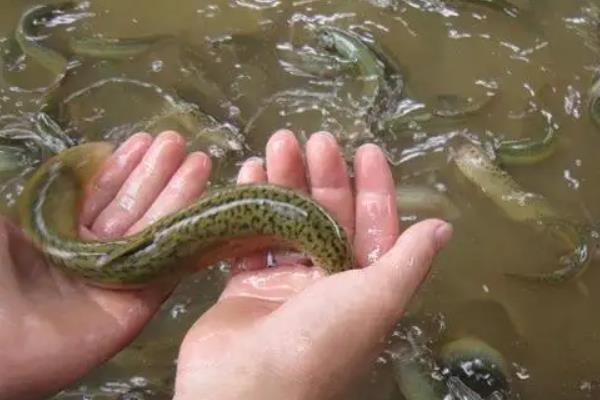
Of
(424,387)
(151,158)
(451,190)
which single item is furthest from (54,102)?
(424,387)

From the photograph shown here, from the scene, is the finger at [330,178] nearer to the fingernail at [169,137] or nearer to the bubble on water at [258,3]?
the fingernail at [169,137]

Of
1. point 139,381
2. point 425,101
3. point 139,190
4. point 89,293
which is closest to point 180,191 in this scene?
point 139,190

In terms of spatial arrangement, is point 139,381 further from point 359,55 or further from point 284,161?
point 359,55

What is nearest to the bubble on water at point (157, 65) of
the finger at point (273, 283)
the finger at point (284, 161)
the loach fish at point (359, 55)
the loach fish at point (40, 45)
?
the loach fish at point (40, 45)

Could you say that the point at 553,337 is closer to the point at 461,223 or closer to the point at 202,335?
the point at 461,223

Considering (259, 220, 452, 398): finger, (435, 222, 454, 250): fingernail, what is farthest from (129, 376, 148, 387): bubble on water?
(435, 222, 454, 250): fingernail

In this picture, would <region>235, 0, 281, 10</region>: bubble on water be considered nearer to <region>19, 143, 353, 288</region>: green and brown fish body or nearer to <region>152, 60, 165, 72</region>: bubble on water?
<region>152, 60, 165, 72</region>: bubble on water
